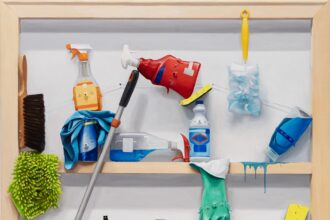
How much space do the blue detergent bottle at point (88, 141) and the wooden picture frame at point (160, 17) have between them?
0.19 metres

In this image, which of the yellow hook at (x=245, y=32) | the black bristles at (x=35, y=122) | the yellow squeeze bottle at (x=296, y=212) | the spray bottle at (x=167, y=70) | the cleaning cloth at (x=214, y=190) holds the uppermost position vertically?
the yellow hook at (x=245, y=32)

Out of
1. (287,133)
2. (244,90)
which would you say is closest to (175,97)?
(244,90)

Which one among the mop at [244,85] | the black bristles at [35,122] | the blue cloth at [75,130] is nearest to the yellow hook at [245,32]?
the mop at [244,85]

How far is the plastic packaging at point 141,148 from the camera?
1380 millimetres

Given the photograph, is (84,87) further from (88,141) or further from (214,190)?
(214,190)

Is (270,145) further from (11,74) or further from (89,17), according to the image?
(11,74)

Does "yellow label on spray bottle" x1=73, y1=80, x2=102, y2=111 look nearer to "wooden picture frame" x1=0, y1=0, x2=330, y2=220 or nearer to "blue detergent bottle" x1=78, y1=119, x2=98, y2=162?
"blue detergent bottle" x1=78, y1=119, x2=98, y2=162

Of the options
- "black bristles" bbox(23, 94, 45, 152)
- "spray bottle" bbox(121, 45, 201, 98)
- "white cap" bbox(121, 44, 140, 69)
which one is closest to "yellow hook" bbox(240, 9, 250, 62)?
"spray bottle" bbox(121, 45, 201, 98)

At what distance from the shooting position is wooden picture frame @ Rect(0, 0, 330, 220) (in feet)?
4.54

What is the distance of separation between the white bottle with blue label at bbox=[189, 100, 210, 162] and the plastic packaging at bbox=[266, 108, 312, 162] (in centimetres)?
18

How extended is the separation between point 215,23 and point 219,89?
0.19 m

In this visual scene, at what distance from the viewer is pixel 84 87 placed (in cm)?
137

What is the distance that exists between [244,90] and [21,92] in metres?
0.61

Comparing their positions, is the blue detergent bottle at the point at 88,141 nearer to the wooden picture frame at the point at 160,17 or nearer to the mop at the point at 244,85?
the wooden picture frame at the point at 160,17
